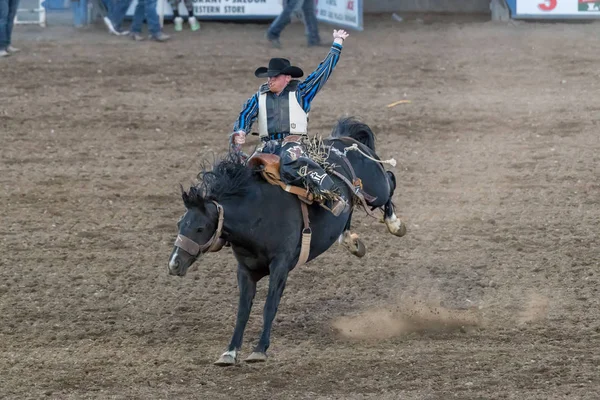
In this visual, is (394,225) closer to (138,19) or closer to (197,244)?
(197,244)

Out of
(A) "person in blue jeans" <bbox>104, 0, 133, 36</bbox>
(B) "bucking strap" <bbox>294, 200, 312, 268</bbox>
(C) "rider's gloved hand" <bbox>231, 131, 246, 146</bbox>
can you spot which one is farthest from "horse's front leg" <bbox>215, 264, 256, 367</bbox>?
(A) "person in blue jeans" <bbox>104, 0, 133, 36</bbox>

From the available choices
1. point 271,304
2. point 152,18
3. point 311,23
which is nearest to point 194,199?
point 271,304

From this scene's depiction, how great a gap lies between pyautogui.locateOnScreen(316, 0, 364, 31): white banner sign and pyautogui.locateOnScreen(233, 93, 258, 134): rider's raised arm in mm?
10383

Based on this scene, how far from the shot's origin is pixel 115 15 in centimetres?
1822

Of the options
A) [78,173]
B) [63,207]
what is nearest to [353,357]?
[63,207]

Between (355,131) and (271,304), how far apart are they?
2.32 meters

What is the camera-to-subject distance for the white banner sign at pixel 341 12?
1822 cm

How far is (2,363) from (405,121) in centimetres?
761

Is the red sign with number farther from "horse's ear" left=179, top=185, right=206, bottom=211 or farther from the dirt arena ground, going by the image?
"horse's ear" left=179, top=185, right=206, bottom=211

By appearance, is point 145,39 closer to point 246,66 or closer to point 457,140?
point 246,66

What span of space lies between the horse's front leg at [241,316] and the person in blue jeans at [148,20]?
35.3 ft

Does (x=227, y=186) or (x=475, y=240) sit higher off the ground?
(x=227, y=186)

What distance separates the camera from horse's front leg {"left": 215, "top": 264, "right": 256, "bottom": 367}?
7.27m

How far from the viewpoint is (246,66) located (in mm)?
16312
